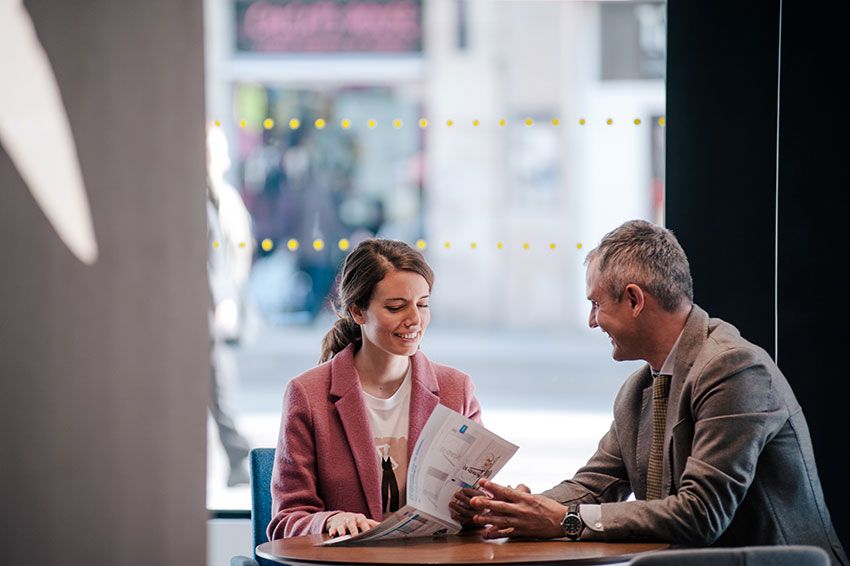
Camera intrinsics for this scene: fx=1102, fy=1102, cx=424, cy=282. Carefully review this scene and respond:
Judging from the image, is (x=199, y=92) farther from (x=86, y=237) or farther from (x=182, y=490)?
(x=182, y=490)

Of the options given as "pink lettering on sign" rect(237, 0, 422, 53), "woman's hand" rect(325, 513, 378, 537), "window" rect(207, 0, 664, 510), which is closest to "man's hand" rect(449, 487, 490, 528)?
"woman's hand" rect(325, 513, 378, 537)

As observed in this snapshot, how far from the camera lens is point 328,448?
3.19 meters

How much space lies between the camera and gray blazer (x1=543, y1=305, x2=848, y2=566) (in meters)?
2.65

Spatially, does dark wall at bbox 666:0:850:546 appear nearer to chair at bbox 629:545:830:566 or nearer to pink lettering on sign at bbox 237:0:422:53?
pink lettering on sign at bbox 237:0:422:53

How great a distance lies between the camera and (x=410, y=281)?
3299 millimetres

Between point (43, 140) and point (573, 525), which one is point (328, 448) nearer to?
point (573, 525)

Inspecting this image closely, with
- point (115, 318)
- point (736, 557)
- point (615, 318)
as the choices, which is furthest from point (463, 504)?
point (115, 318)

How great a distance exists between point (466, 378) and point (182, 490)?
1710mm

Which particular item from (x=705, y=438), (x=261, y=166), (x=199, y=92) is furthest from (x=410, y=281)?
(x=199, y=92)

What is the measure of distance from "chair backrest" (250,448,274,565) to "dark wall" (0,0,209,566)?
1.04 m

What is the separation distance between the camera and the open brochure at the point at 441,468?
2764mm

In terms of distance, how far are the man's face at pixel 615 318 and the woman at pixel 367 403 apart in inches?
22.7

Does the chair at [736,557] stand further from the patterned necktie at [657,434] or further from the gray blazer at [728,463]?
the patterned necktie at [657,434]

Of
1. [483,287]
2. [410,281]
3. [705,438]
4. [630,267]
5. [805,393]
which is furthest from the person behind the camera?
[483,287]
